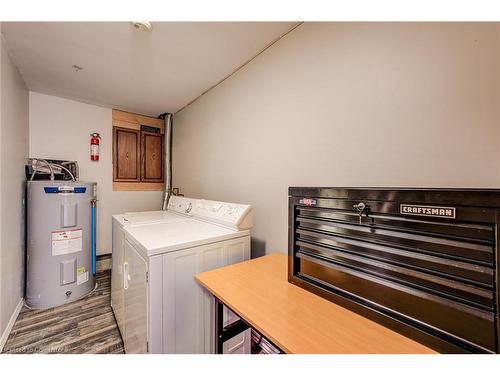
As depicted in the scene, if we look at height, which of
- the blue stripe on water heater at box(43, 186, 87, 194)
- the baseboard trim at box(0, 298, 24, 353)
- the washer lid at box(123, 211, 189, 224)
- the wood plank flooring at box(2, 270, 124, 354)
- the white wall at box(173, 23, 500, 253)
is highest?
the white wall at box(173, 23, 500, 253)

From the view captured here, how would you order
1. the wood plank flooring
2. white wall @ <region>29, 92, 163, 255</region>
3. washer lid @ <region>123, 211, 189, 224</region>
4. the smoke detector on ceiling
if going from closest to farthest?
the smoke detector on ceiling → the wood plank flooring → washer lid @ <region>123, 211, 189, 224</region> → white wall @ <region>29, 92, 163, 255</region>

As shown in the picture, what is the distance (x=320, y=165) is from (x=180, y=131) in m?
2.39

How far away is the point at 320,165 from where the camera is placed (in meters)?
1.40

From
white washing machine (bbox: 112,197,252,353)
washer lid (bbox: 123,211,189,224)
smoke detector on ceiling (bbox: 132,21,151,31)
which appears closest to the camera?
white washing machine (bbox: 112,197,252,353)

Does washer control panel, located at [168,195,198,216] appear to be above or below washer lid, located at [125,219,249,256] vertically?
above

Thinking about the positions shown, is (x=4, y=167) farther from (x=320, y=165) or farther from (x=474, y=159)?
(x=474, y=159)

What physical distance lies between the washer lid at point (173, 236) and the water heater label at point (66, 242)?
1188 mm

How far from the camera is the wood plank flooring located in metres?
1.66

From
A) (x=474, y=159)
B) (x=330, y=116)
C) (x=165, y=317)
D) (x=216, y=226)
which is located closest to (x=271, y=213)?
(x=216, y=226)

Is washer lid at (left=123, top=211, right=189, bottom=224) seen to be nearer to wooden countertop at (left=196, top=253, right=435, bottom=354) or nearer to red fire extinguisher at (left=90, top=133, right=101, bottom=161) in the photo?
wooden countertop at (left=196, top=253, right=435, bottom=354)

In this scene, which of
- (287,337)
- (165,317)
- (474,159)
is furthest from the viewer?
(165,317)

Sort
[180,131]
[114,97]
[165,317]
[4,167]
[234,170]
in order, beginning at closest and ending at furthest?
[165,317], [4,167], [234,170], [114,97], [180,131]

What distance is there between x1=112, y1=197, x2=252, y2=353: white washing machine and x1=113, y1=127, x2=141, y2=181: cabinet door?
1919mm

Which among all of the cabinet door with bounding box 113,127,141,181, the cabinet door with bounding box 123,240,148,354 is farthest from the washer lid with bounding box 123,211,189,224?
the cabinet door with bounding box 113,127,141,181
